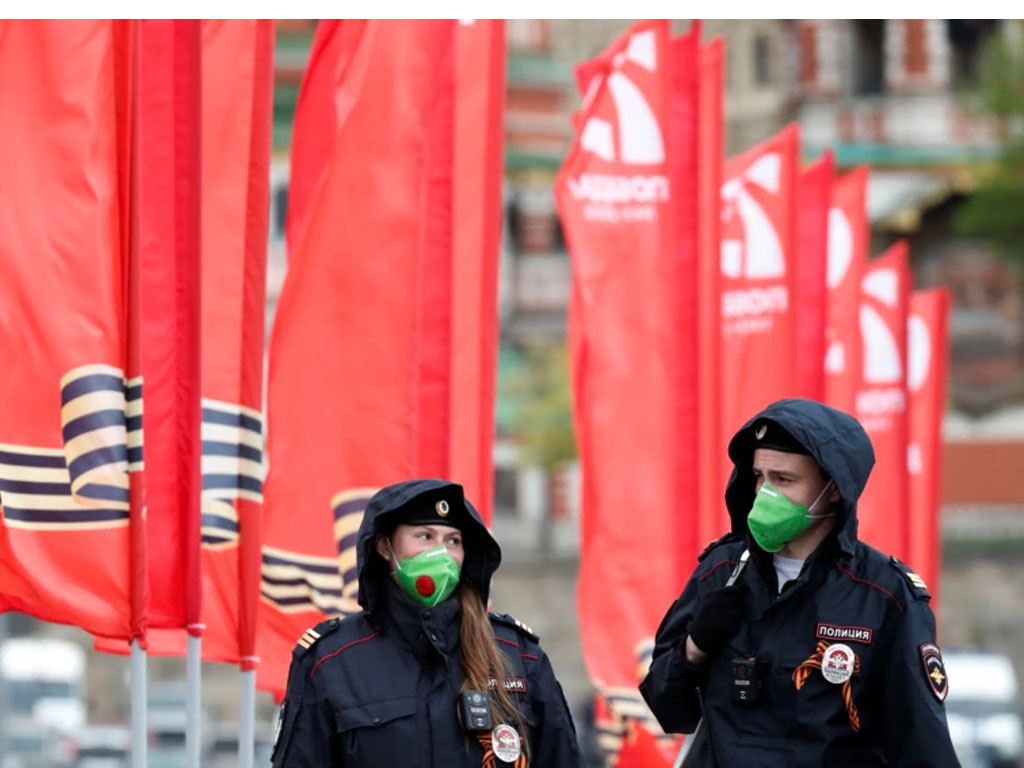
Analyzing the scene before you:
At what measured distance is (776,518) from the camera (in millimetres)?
6125

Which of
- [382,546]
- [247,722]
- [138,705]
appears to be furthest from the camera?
[247,722]

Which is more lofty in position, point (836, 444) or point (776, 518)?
point (836, 444)

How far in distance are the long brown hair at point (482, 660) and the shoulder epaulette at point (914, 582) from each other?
1040mm

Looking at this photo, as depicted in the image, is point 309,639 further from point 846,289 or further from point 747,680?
point 846,289

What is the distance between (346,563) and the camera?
10.2 m

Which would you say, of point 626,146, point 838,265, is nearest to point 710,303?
point 626,146

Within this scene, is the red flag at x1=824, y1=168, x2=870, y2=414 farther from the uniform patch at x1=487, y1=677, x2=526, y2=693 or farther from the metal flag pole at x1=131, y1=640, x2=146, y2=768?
the uniform patch at x1=487, y1=677, x2=526, y2=693

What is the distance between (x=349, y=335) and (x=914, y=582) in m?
4.68

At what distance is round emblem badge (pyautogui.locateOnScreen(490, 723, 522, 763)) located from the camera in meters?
6.06

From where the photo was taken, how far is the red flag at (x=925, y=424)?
19.0 meters

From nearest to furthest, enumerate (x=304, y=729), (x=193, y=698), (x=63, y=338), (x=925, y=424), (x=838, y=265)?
1. (x=304, y=729)
2. (x=63, y=338)
3. (x=193, y=698)
4. (x=838, y=265)
5. (x=925, y=424)

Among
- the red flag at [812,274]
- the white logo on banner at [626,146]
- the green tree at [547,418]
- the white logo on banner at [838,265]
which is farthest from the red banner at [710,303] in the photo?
the green tree at [547,418]

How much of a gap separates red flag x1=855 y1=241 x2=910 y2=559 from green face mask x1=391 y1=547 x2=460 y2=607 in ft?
35.2

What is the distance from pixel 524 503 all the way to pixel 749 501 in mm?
45796
